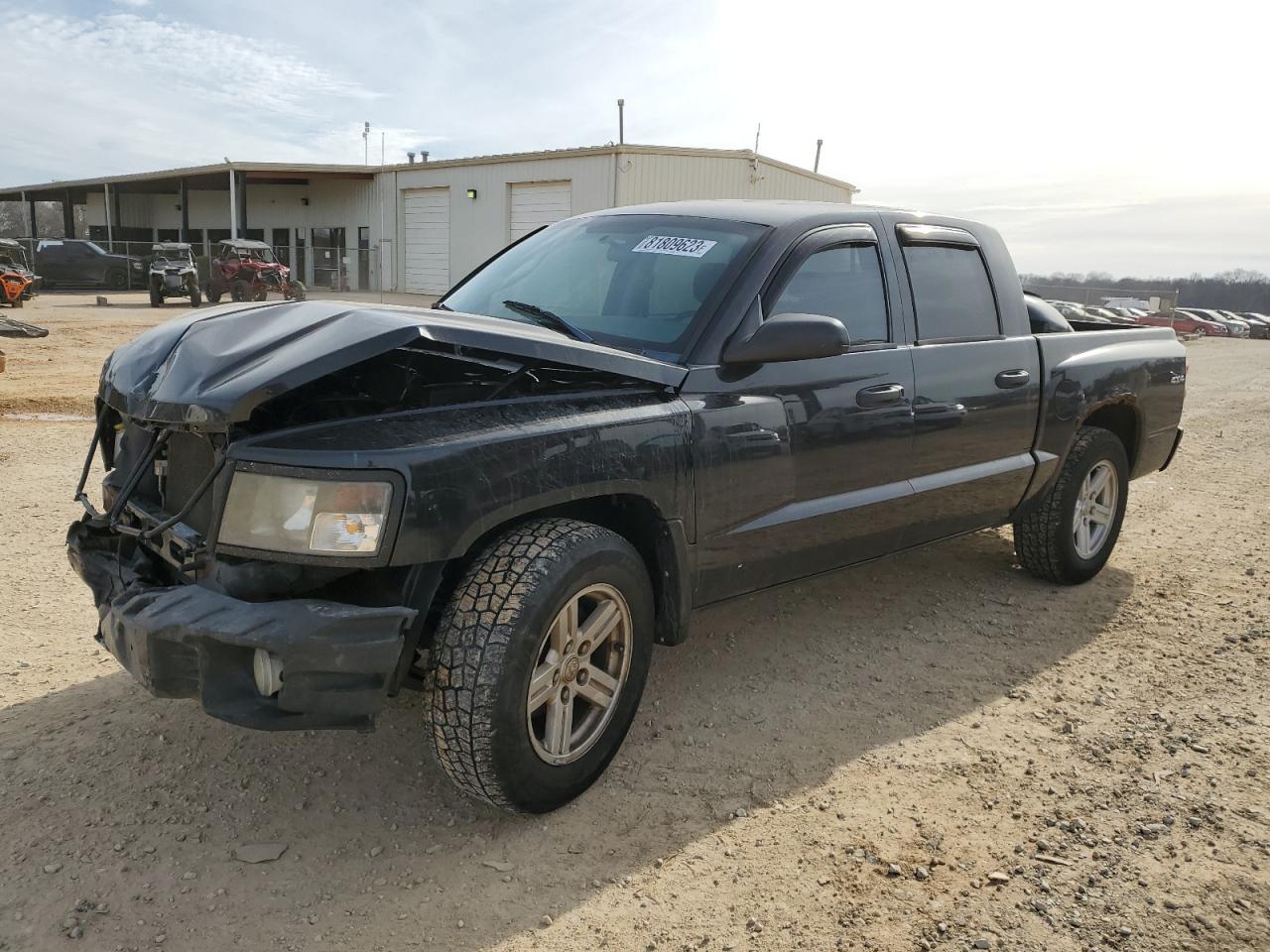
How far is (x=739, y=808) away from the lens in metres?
2.98

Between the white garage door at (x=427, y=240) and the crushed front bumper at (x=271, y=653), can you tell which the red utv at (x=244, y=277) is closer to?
the white garage door at (x=427, y=240)

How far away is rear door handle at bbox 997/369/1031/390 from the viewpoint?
433cm

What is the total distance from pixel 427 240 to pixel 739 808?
3122cm

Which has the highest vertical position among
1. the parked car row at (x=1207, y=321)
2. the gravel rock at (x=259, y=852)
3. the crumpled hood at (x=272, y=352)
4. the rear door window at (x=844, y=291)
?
the rear door window at (x=844, y=291)

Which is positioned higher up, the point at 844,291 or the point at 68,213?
the point at 68,213

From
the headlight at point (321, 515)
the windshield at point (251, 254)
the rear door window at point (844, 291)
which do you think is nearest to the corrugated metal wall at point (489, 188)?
the windshield at point (251, 254)

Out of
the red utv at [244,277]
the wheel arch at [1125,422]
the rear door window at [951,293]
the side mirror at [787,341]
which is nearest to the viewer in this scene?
the side mirror at [787,341]

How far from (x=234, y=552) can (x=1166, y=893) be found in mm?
2596

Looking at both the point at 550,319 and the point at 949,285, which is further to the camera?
the point at 949,285

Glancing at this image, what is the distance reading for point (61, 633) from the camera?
398cm

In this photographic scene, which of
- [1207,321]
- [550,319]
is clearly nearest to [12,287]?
[550,319]

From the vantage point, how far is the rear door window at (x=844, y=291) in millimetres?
3572

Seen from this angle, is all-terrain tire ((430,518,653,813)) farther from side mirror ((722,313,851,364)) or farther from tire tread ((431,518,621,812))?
side mirror ((722,313,851,364))

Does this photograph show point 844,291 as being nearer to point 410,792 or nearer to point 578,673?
point 578,673
